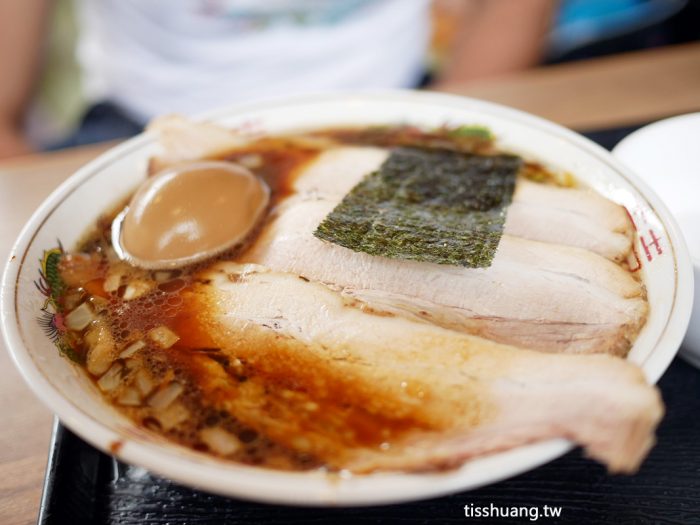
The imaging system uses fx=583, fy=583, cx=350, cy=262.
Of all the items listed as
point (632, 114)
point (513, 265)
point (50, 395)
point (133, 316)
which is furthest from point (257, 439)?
point (632, 114)

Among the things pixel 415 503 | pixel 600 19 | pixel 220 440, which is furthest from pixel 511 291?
pixel 600 19

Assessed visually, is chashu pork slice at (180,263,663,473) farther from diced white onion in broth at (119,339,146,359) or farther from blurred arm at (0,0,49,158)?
blurred arm at (0,0,49,158)

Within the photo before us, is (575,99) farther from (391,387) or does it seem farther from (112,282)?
(112,282)

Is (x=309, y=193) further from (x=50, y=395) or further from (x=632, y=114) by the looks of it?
(x=632, y=114)

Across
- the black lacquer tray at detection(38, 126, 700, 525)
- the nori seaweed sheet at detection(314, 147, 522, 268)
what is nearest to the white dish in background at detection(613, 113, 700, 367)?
the nori seaweed sheet at detection(314, 147, 522, 268)

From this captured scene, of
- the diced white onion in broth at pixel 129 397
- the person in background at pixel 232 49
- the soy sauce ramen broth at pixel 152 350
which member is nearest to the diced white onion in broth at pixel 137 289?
the soy sauce ramen broth at pixel 152 350

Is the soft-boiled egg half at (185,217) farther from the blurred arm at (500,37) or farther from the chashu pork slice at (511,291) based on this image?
the blurred arm at (500,37)
